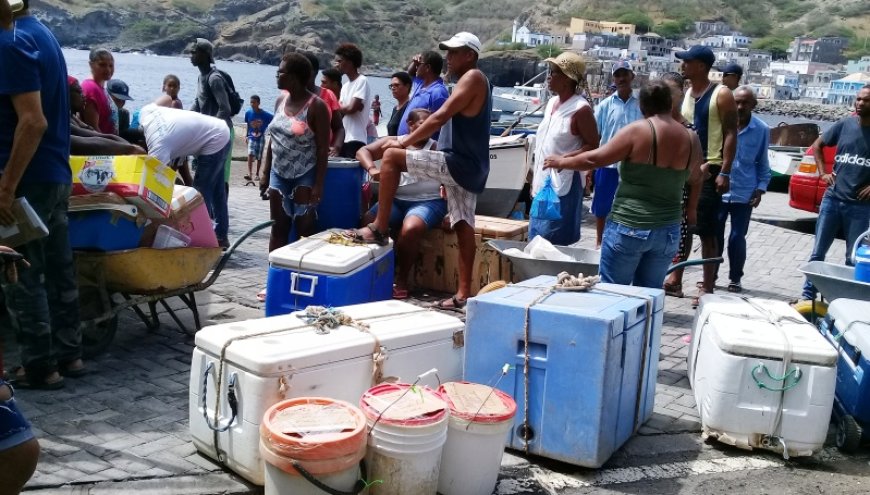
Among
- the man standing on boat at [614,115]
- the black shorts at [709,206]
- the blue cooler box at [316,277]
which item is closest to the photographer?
the blue cooler box at [316,277]

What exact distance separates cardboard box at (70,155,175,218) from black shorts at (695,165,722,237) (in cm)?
495

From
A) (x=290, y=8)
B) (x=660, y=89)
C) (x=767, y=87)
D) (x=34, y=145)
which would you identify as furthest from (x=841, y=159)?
(x=290, y=8)

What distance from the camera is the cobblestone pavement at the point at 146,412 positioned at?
3785mm

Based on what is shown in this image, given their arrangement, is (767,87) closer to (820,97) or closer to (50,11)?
(820,97)

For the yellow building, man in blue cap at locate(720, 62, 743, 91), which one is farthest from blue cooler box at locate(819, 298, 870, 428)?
the yellow building

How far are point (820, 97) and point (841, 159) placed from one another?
161960 mm

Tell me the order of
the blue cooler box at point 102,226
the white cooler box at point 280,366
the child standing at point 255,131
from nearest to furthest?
the white cooler box at point 280,366, the blue cooler box at point 102,226, the child standing at point 255,131

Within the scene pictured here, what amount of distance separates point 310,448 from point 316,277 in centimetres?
231

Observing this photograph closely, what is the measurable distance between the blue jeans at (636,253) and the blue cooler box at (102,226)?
3.16 meters

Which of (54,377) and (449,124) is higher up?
(449,124)

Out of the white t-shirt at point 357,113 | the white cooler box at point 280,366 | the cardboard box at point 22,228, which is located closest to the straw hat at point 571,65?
the white cooler box at point 280,366

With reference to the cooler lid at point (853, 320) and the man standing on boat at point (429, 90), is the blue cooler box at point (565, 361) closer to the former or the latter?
the cooler lid at point (853, 320)

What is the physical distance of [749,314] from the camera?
16.1 ft

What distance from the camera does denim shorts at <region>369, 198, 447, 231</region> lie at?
6.83m
